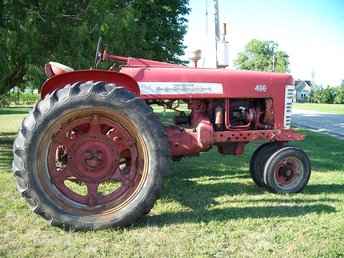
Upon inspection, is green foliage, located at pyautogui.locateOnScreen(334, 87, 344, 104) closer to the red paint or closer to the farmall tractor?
the red paint

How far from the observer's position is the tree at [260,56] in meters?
100

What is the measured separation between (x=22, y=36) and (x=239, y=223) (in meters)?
5.32

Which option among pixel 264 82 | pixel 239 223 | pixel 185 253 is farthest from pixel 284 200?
pixel 185 253

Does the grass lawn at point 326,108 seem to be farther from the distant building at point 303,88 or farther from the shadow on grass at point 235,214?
the distant building at point 303,88

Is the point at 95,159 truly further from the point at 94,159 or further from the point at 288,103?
the point at 288,103

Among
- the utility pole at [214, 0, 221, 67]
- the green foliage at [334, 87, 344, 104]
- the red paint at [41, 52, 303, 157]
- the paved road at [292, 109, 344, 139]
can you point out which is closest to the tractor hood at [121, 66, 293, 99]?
the red paint at [41, 52, 303, 157]

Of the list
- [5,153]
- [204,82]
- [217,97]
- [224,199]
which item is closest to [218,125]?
[217,97]

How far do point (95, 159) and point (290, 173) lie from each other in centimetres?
269

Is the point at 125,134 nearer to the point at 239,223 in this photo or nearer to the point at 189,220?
the point at 189,220

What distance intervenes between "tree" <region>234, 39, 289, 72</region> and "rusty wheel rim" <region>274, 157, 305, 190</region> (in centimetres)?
9550

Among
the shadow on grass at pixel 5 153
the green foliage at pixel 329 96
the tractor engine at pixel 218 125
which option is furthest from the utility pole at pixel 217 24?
the green foliage at pixel 329 96

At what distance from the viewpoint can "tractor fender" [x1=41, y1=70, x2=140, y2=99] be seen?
4730 mm

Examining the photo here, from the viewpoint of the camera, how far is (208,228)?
175 inches

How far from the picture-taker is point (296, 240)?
4.16m
